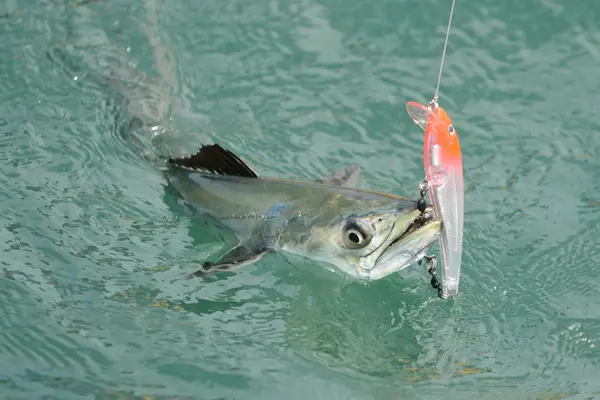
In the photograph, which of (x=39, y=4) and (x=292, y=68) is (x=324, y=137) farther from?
(x=39, y=4)

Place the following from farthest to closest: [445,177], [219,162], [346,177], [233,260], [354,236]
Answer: [346,177] → [219,162] → [233,260] → [354,236] → [445,177]

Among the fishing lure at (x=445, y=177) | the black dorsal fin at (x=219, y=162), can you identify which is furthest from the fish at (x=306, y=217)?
the fishing lure at (x=445, y=177)

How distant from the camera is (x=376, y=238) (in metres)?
4.35

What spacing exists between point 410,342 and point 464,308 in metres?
0.44

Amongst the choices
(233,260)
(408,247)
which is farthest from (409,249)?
(233,260)

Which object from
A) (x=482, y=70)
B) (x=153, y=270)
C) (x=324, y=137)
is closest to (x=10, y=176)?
(x=153, y=270)

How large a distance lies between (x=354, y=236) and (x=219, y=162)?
1.19 m

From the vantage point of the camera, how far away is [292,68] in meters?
6.97

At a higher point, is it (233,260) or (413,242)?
(413,242)

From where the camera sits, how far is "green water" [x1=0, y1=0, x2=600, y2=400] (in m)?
4.51

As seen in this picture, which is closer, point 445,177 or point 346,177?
point 445,177

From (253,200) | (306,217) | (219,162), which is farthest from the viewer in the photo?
(219,162)

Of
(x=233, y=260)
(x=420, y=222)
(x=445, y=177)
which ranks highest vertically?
(x=445, y=177)

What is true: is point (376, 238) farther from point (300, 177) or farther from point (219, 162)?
point (300, 177)
